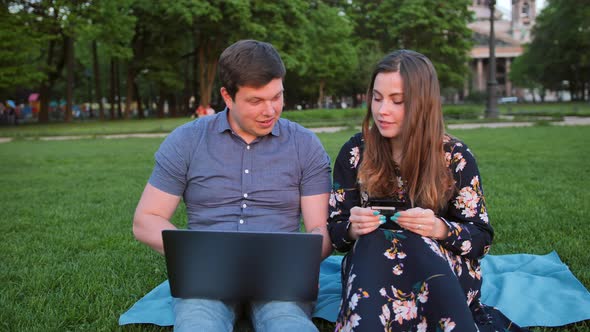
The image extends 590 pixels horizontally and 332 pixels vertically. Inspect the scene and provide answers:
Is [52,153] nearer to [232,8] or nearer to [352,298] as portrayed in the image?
[352,298]

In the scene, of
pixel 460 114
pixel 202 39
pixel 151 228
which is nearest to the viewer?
pixel 151 228

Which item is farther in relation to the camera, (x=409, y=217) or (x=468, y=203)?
(x=468, y=203)

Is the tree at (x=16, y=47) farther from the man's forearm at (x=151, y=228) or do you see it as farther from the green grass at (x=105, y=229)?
the man's forearm at (x=151, y=228)

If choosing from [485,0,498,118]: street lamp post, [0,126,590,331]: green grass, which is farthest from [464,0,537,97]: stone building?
[0,126,590,331]: green grass

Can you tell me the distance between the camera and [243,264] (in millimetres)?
2443

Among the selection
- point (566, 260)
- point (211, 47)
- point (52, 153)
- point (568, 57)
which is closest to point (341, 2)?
point (211, 47)

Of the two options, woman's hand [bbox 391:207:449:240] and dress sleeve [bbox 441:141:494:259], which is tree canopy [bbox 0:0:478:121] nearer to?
dress sleeve [bbox 441:141:494:259]

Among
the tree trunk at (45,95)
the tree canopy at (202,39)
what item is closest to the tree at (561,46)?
the tree canopy at (202,39)

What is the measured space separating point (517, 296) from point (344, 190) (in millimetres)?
1410

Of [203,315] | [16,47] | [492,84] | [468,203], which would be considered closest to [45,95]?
[16,47]

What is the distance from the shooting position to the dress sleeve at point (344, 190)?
2.85m

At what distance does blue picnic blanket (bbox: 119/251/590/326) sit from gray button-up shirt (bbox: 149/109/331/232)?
65 centimetres

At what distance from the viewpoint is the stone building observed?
3656 inches

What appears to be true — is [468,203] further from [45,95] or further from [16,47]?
[45,95]
